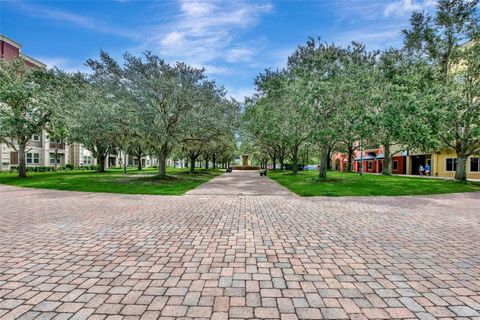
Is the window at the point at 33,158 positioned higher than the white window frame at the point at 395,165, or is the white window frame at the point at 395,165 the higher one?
the window at the point at 33,158

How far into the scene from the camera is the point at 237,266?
4430 millimetres

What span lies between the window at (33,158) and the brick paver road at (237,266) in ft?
145

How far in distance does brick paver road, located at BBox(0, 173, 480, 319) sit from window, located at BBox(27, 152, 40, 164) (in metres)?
44.1

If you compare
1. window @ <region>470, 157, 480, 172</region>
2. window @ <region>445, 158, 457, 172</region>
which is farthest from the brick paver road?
window @ <region>445, 158, 457, 172</region>

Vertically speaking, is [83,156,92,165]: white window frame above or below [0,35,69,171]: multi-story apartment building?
below

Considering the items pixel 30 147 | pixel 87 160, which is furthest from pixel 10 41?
pixel 87 160

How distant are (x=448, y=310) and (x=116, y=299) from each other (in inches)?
152

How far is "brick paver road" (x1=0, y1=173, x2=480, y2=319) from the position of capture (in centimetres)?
319

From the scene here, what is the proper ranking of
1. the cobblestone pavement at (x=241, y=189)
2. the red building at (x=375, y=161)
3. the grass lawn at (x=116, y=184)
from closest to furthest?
the cobblestone pavement at (x=241, y=189)
the grass lawn at (x=116, y=184)
the red building at (x=375, y=161)

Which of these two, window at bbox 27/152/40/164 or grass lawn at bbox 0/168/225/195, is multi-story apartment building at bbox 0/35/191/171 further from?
grass lawn at bbox 0/168/225/195

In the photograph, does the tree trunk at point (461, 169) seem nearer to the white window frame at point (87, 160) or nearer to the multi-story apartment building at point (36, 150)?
the multi-story apartment building at point (36, 150)

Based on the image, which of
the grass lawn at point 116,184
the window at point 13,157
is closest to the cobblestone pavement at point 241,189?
the grass lawn at point 116,184

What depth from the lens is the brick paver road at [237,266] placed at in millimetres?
3188

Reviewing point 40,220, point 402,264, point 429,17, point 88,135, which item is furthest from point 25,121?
point 429,17
